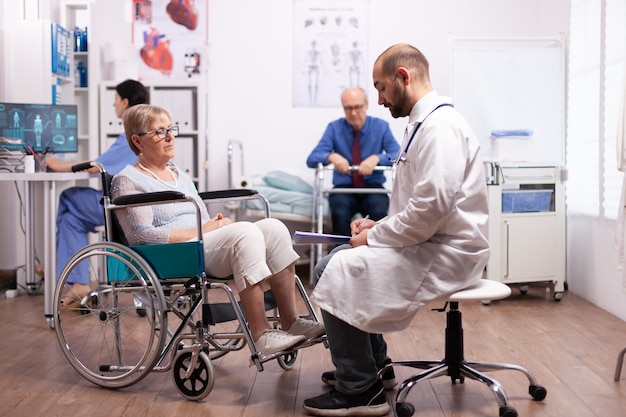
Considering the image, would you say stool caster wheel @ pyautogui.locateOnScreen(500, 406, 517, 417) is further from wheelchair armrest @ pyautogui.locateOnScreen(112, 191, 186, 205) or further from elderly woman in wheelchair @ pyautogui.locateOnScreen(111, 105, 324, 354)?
wheelchair armrest @ pyautogui.locateOnScreen(112, 191, 186, 205)

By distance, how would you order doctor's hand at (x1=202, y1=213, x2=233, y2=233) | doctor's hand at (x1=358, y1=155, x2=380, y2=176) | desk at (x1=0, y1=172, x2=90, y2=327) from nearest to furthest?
doctor's hand at (x1=202, y1=213, x2=233, y2=233) → desk at (x1=0, y1=172, x2=90, y2=327) → doctor's hand at (x1=358, y1=155, x2=380, y2=176)

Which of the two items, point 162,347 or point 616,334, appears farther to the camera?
point 616,334

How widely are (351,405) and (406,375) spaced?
54cm

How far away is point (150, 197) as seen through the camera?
107 inches

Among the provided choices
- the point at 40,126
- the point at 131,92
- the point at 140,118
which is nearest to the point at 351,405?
the point at 140,118

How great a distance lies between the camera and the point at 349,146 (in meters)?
5.41

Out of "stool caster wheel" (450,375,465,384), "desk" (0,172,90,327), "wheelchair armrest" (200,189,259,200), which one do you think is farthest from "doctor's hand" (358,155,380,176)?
"stool caster wheel" (450,375,465,384)

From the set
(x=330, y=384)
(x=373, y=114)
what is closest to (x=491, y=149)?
(x=373, y=114)

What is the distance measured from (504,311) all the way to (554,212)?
717 millimetres

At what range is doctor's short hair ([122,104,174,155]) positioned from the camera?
3.06m

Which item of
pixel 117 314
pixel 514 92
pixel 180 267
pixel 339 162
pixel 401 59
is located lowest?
pixel 117 314

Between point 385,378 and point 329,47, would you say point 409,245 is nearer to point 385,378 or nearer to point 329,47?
point 385,378

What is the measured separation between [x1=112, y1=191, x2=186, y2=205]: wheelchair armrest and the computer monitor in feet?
5.55

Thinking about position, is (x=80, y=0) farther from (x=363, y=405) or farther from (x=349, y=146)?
(x=363, y=405)
